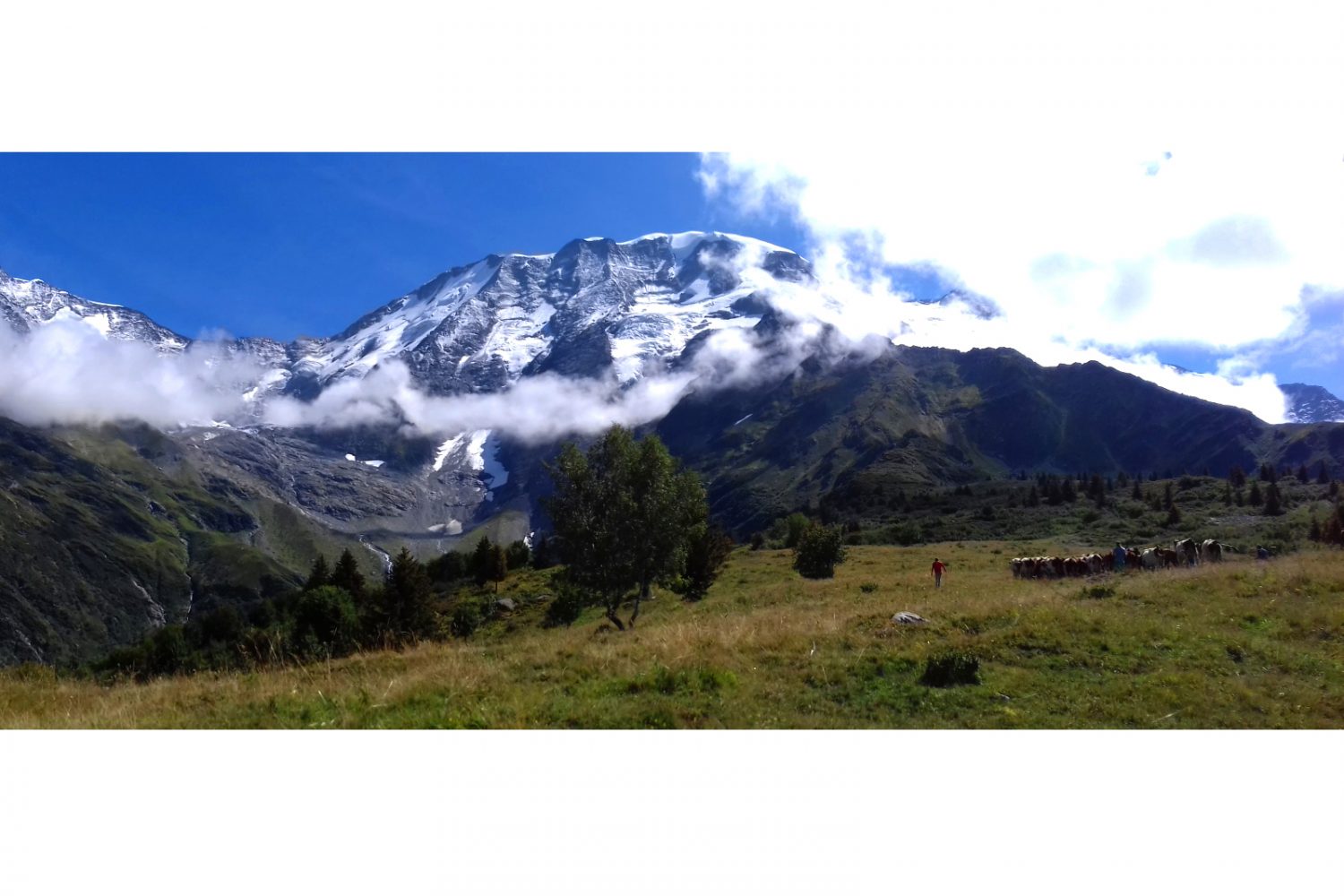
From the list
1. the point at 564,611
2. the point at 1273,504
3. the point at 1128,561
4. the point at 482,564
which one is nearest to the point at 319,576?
the point at 482,564

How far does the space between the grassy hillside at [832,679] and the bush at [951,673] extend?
0.19 m

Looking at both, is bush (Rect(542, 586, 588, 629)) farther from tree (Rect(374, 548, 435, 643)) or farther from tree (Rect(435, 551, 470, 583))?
tree (Rect(435, 551, 470, 583))

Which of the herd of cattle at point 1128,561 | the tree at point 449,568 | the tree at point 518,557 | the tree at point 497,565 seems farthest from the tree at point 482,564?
the herd of cattle at point 1128,561

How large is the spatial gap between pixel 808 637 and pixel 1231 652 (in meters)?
8.10

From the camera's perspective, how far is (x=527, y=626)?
4828cm

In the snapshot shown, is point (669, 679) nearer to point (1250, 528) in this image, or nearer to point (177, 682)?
point (177, 682)

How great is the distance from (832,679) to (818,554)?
33.9 m

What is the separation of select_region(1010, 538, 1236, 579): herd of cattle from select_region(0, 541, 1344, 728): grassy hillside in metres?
11.4

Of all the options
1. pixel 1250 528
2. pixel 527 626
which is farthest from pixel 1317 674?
pixel 1250 528

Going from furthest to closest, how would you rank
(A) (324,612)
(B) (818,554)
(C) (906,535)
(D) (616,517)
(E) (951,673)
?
1. (C) (906,535)
2. (A) (324,612)
3. (B) (818,554)
4. (D) (616,517)
5. (E) (951,673)

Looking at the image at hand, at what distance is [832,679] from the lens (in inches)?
477

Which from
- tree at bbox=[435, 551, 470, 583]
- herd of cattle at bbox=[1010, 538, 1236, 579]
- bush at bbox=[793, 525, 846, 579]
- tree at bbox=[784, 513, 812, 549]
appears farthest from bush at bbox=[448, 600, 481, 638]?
tree at bbox=[435, 551, 470, 583]

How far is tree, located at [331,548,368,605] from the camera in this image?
64000 millimetres

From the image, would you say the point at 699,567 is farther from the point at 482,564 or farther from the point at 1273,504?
the point at 1273,504
